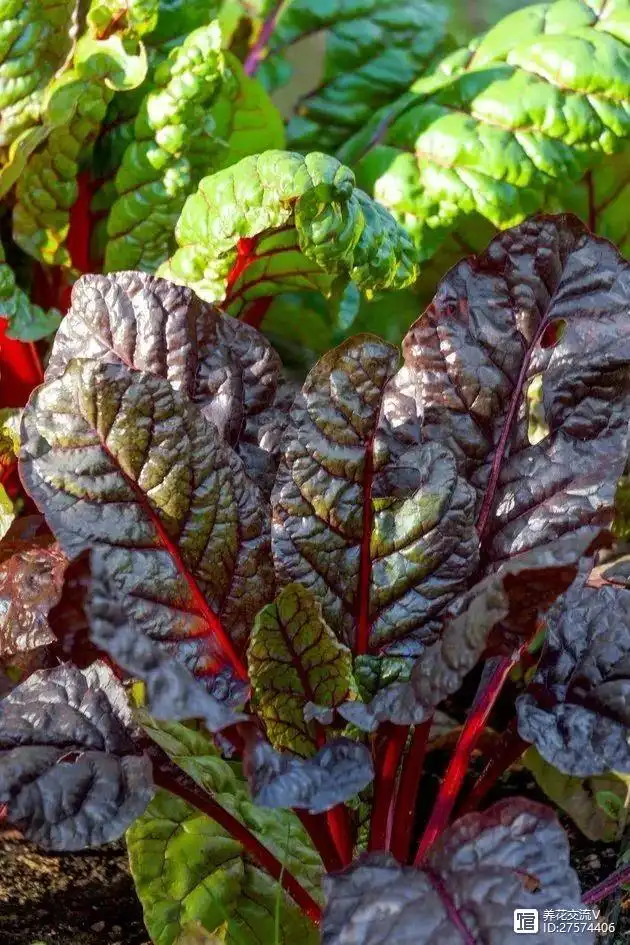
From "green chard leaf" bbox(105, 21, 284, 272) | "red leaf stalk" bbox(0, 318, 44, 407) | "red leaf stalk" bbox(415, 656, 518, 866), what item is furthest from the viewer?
"red leaf stalk" bbox(0, 318, 44, 407)

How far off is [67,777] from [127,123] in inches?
37.5

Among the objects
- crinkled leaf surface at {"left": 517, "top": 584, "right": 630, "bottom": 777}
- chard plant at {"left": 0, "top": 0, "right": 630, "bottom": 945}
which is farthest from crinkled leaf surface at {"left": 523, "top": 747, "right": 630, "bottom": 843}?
crinkled leaf surface at {"left": 517, "top": 584, "right": 630, "bottom": 777}

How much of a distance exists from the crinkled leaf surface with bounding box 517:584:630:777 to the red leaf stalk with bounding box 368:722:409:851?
128 millimetres

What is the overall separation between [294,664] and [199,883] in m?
0.24

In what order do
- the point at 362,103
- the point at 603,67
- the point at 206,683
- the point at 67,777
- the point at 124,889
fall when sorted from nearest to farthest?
the point at 67,777 < the point at 206,683 < the point at 124,889 < the point at 603,67 < the point at 362,103

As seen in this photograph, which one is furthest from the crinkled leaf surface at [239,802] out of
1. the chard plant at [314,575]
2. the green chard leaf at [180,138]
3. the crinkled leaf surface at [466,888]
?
the green chard leaf at [180,138]

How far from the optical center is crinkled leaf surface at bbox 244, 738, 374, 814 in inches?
26.4

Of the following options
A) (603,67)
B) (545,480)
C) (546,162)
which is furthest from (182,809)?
(603,67)

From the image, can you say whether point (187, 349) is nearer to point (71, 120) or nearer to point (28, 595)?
point (28, 595)

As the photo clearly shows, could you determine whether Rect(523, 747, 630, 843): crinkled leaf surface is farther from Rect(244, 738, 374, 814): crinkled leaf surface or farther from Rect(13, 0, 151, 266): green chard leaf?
Rect(13, 0, 151, 266): green chard leaf

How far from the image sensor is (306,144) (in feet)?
5.12

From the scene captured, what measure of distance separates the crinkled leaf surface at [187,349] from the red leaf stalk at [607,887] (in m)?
0.47

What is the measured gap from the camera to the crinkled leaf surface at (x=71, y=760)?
0.69 meters

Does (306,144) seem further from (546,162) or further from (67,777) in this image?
(67,777)
